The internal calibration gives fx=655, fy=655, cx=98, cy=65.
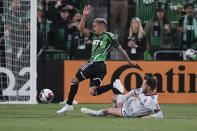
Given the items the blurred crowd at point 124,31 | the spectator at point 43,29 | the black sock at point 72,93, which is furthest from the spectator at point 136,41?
the black sock at point 72,93

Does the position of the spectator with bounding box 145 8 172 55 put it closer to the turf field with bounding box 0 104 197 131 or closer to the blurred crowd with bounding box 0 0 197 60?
the blurred crowd with bounding box 0 0 197 60

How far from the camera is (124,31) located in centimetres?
1867

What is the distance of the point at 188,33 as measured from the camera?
18.7 m

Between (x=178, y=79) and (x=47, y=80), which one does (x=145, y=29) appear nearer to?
(x=178, y=79)

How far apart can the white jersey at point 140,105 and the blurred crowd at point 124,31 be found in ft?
19.8

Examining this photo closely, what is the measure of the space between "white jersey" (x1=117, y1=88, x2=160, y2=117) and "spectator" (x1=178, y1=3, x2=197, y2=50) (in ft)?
22.5

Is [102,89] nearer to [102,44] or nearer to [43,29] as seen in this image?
[102,44]

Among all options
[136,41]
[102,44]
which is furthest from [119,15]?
[102,44]

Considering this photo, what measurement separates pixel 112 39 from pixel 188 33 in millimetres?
5630

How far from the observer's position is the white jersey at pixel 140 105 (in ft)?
39.4

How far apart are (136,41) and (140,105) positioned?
6467 millimetres

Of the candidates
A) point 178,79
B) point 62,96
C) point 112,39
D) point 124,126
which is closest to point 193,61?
point 178,79

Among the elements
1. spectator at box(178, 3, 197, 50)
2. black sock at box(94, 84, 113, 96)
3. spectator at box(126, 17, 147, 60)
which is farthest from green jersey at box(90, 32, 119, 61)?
spectator at box(178, 3, 197, 50)

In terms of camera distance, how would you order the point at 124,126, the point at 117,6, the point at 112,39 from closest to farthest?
the point at 124,126, the point at 112,39, the point at 117,6
